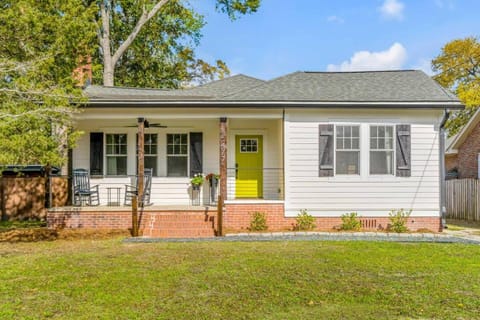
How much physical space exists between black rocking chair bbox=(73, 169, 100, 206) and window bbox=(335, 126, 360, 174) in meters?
6.62

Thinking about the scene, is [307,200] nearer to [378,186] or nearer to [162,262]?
[378,186]

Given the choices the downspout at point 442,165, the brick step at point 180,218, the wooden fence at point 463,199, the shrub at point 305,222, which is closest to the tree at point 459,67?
the wooden fence at point 463,199

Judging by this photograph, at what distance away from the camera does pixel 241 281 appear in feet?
17.2

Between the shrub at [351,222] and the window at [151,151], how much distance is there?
18.4ft

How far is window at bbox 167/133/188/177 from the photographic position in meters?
11.5

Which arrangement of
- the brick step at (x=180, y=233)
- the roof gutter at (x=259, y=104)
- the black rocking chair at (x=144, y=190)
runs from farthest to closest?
the black rocking chair at (x=144, y=190), the roof gutter at (x=259, y=104), the brick step at (x=180, y=233)

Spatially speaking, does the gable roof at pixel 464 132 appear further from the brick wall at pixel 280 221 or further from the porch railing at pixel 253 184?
the porch railing at pixel 253 184

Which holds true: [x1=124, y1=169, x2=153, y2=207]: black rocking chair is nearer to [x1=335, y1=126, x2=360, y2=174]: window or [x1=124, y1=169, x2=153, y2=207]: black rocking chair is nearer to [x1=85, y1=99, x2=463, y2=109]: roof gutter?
[x1=85, y1=99, x2=463, y2=109]: roof gutter

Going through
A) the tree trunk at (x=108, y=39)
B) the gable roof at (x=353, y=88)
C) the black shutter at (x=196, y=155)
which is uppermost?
the tree trunk at (x=108, y=39)

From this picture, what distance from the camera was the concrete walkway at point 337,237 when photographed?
835 centimetres

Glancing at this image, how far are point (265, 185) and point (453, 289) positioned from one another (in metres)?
7.01

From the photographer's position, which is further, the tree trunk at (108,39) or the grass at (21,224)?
the tree trunk at (108,39)

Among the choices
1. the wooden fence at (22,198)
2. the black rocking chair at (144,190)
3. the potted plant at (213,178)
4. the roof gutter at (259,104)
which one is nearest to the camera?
the roof gutter at (259,104)

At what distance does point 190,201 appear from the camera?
11.4 m
